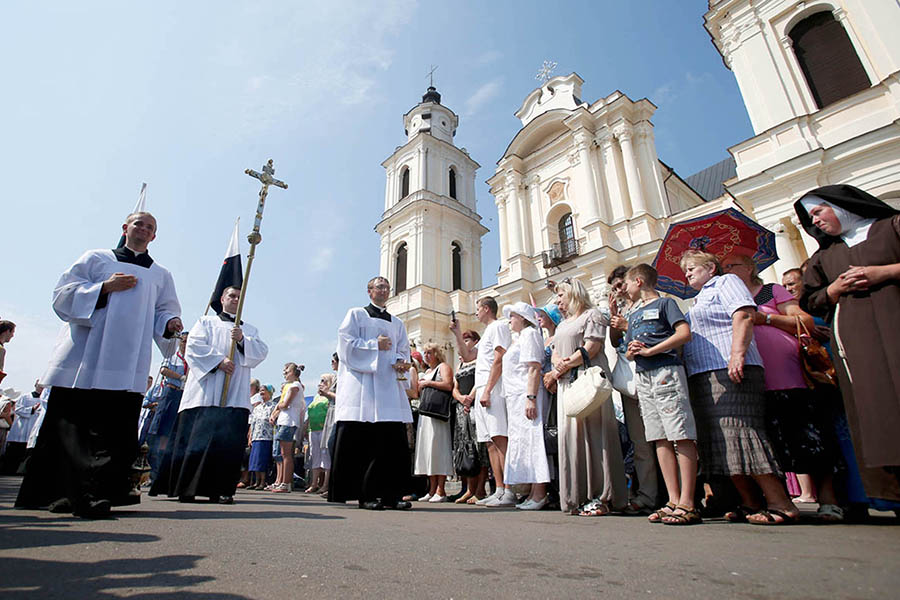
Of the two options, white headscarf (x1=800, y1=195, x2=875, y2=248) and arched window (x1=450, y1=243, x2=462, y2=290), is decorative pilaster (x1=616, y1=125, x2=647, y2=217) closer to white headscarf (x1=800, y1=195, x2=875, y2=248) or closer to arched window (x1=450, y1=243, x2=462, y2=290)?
arched window (x1=450, y1=243, x2=462, y2=290)

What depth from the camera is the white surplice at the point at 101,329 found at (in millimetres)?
2859

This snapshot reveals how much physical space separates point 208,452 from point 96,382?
1371mm

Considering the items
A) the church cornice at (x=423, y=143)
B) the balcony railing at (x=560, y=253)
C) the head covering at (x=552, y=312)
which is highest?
the church cornice at (x=423, y=143)

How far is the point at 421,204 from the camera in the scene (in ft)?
84.2

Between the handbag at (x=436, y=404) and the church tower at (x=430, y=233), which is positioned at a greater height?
the church tower at (x=430, y=233)

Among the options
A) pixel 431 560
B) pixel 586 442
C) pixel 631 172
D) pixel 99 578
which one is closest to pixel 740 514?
pixel 586 442

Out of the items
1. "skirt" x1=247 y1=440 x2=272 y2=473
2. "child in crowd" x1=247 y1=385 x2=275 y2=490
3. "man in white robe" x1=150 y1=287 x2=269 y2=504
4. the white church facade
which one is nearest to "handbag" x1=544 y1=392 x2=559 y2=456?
"man in white robe" x1=150 y1=287 x2=269 y2=504

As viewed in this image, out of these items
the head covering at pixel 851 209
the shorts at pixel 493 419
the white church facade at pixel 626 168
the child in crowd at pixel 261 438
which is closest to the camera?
the head covering at pixel 851 209

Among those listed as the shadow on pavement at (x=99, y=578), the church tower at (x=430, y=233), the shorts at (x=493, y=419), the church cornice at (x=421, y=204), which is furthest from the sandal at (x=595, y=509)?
the church cornice at (x=421, y=204)

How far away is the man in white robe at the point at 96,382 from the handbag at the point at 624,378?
131 inches

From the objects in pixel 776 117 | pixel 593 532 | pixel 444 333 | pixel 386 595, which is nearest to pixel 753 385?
pixel 593 532

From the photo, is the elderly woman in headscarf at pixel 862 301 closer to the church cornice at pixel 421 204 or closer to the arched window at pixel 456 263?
the arched window at pixel 456 263

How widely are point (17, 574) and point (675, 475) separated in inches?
123

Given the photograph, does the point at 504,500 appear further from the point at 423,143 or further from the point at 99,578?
the point at 423,143
